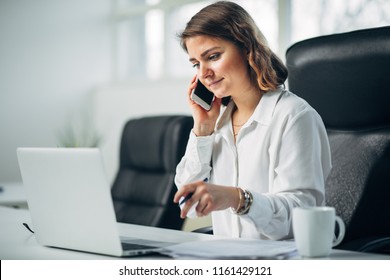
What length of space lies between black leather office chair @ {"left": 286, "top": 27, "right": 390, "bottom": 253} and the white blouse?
0.63 feet

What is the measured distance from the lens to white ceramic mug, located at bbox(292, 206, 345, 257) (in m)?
0.97

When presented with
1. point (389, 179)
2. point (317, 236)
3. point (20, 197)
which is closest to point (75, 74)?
point (20, 197)

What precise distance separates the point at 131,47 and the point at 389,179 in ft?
11.0

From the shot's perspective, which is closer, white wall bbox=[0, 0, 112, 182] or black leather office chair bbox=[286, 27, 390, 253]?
black leather office chair bbox=[286, 27, 390, 253]

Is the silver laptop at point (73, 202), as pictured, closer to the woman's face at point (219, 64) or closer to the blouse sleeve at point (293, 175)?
the blouse sleeve at point (293, 175)

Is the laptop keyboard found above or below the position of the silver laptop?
below

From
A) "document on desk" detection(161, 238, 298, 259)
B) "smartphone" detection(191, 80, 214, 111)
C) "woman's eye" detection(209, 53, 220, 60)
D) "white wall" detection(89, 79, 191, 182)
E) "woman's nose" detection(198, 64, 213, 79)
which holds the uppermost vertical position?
"woman's eye" detection(209, 53, 220, 60)

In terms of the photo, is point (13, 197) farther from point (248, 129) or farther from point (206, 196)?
point (206, 196)

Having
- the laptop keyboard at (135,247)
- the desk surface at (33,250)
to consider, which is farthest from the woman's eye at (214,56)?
the laptop keyboard at (135,247)

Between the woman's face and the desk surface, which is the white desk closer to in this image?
the desk surface

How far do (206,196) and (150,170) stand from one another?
1.50m

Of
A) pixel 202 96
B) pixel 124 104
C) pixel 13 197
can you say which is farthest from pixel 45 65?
pixel 202 96

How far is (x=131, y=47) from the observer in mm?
4621

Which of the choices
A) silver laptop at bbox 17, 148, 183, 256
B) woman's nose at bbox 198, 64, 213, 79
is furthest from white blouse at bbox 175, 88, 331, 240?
silver laptop at bbox 17, 148, 183, 256
